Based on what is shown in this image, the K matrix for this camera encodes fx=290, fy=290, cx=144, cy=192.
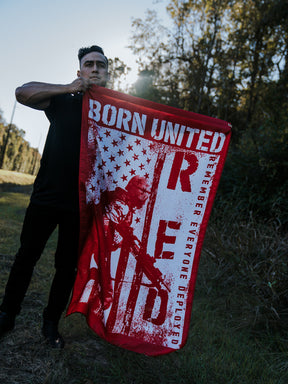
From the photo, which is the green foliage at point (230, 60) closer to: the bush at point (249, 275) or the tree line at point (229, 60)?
the tree line at point (229, 60)

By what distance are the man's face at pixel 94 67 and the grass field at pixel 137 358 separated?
192cm

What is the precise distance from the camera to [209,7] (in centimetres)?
1048

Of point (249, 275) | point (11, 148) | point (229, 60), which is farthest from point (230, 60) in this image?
point (11, 148)

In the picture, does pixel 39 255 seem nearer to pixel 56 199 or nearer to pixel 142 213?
pixel 56 199

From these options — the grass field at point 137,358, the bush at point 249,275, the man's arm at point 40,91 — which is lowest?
the grass field at point 137,358

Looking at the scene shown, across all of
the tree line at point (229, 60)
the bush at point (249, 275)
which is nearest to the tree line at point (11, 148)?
the tree line at point (229, 60)

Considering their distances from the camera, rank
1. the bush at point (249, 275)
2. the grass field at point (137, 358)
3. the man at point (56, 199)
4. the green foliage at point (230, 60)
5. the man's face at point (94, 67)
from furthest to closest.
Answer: the green foliage at point (230, 60)
the bush at point (249, 275)
the man's face at point (94, 67)
the man at point (56, 199)
the grass field at point (137, 358)

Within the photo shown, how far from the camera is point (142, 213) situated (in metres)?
2.11

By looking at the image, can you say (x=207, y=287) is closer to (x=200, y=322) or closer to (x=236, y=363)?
(x=200, y=322)

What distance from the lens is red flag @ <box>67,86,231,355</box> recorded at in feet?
6.56

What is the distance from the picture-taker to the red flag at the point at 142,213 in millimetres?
1999

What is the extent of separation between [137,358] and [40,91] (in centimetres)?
199

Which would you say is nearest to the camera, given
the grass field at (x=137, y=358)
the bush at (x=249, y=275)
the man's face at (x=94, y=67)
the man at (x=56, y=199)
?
the grass field at (x=137, y=358)

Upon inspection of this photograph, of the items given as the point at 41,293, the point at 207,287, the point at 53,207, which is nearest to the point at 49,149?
the point at 53,207
